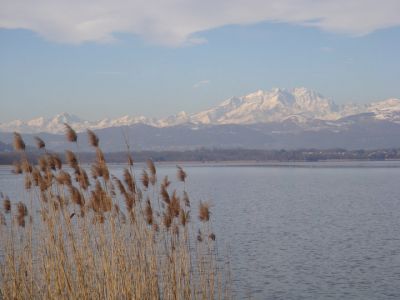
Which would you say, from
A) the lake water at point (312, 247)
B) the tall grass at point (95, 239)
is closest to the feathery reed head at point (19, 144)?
the tall grass at point (95, 239)

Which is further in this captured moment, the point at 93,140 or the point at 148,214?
the point at 148,214

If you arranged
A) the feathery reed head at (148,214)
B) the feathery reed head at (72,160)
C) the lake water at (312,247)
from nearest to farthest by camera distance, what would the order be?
the feathery reed head at (72,160) < the feathery reed head at (148,214) < the lake water at (312,247)

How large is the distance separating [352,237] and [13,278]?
18.4 m

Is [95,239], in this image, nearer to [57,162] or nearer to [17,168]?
[57,162]

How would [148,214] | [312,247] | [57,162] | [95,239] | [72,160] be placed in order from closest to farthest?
1. [72,160]
2. [57,162]
3. [148,214]
4. [95,239]
5. [312,247]

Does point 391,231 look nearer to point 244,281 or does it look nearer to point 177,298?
point 244,281

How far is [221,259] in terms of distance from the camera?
19.2 meters

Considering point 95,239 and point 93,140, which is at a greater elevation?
point 93,140

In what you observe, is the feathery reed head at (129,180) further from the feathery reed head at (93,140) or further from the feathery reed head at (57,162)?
the feathery reed head at (57,162)

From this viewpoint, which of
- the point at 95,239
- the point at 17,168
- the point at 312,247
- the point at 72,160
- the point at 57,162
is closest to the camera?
the point at 72,160

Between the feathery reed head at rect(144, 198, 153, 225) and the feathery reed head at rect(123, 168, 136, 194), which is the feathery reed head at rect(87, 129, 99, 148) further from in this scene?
the feathery reed head at rect(144, 198, 153, 225)

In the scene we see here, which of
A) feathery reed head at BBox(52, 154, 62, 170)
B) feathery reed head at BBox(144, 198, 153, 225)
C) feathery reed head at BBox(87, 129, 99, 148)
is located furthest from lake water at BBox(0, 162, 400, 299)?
feathery reed head at BBox(87, 129, 99, 148)

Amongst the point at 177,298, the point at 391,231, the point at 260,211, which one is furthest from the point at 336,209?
the point at 177,298

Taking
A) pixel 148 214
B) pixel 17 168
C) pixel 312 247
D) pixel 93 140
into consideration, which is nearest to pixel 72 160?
pixel 93 140
